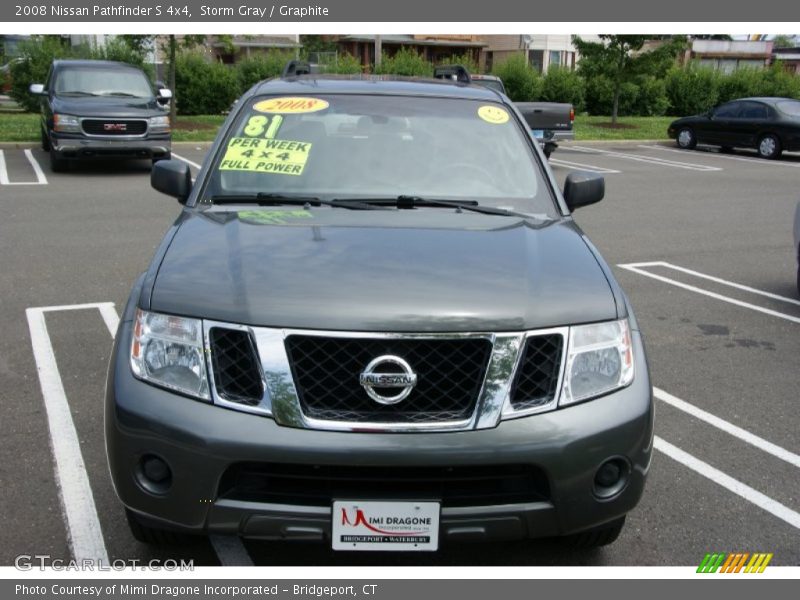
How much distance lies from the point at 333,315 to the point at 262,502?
62 cm

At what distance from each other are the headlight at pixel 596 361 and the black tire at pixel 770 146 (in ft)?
67.7

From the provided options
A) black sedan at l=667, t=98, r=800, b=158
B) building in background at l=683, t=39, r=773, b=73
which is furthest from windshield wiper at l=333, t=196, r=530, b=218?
building in background at l=683, t=39, r=773, b=73

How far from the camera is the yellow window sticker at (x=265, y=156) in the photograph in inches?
154

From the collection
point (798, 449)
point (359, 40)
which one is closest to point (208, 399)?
point (798, 449)

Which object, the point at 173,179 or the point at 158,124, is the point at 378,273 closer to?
the point at 173,179

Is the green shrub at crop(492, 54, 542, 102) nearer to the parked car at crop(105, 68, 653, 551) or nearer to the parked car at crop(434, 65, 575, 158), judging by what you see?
the parked car at crop(434, 65, 575, 158)

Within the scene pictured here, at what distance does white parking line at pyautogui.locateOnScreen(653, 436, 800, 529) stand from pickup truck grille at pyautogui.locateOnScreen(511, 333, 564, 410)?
161 centimetres

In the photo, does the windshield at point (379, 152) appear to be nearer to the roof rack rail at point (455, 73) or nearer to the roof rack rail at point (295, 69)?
the roof rack rail at point (295, 69)

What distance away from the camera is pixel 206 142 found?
1909 centimetres

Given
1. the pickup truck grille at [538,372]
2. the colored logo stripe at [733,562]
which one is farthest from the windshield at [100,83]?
the colored logo stripe at [733,562]

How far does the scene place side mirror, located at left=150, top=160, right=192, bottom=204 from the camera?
161 inches

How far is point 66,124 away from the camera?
13391mm

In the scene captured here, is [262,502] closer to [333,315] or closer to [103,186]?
[333,315]

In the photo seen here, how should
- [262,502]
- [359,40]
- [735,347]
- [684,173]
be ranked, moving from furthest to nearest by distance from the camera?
[359,40]
[684,173]
[735,347]
[262,502]
